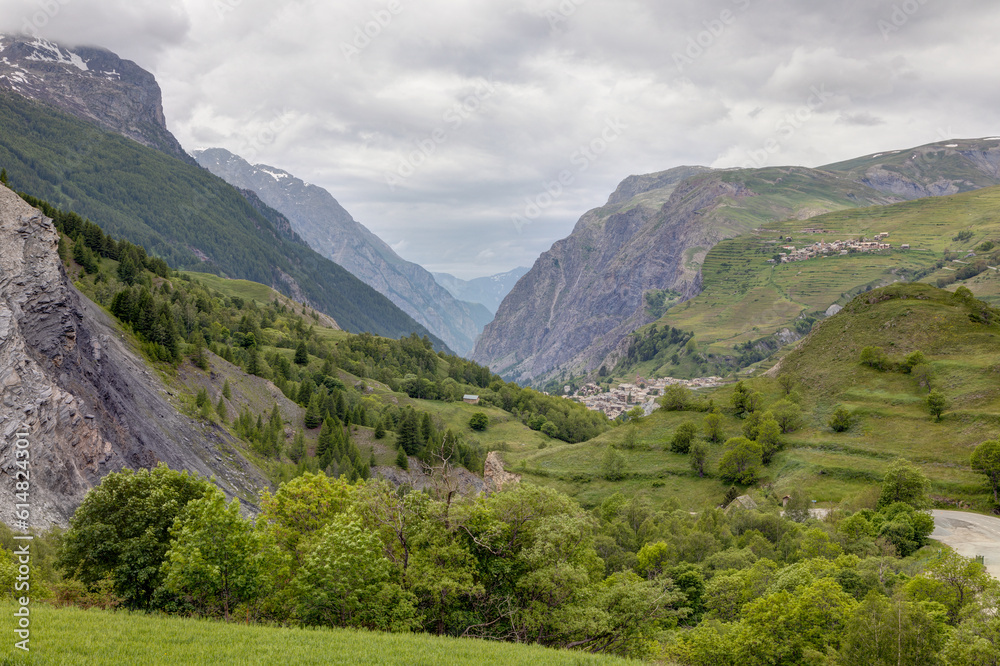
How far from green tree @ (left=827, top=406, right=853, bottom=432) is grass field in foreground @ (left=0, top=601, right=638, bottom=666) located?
81.8m

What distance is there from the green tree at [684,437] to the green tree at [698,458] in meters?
4.84

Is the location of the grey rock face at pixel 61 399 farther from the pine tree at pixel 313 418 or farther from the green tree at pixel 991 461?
the green tree at pixel 991 461

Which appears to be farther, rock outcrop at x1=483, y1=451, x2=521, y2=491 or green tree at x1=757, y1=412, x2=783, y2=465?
rock outcrop at x1=483, y1=451, x2=521, y2=491

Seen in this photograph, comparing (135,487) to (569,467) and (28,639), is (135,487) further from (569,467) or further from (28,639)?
(569,467)

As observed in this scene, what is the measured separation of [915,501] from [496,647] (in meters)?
58.7

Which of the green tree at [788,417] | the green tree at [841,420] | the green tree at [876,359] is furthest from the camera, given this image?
the green tree at [876,359]

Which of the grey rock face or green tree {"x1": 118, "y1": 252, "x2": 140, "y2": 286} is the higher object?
green tree {"x1": 118, "y1": 252, "x2": 140, "y2": 286}

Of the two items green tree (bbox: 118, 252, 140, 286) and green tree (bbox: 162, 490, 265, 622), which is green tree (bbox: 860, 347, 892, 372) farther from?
green tree (bbox: 118, 252, 140, 286)

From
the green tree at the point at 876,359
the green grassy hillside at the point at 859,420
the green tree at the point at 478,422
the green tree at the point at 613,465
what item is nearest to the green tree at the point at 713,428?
the green grassy hillside at the point at 859,420

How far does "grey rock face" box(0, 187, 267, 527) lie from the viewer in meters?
48.7

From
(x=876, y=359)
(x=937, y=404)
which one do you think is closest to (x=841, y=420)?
(x=937, y=404)

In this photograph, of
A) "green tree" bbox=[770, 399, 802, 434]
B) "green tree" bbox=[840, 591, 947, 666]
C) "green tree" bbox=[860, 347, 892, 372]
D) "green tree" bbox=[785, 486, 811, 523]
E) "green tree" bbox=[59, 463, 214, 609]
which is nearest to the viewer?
"green tree" bbox=[840, 591, 947, 666]

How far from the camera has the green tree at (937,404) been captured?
8144 cm

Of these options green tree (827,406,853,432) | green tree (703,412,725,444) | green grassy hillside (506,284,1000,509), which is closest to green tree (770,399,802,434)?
green grassy hillside (506,284,1000,509)
